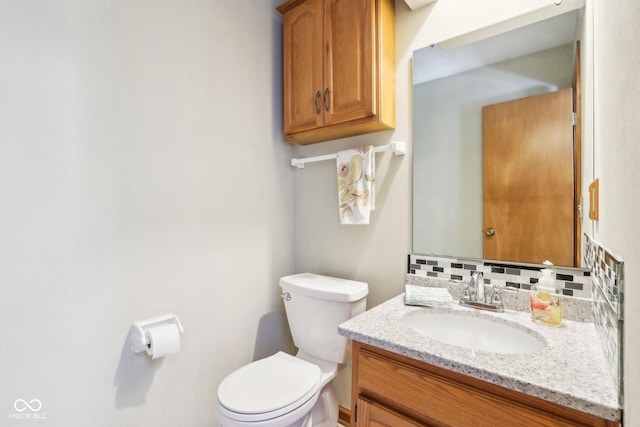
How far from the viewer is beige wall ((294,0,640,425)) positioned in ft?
1.72

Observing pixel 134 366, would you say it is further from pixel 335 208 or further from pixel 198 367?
pixel 335 208

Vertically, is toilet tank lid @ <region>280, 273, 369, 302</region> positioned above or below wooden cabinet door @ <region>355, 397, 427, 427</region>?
above

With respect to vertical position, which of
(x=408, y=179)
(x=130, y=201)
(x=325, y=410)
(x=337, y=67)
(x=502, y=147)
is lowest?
(x=325, y=410)

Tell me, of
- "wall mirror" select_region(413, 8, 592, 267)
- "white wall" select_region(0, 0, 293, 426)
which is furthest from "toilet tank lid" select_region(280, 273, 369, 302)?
"wall mirror" select_region(413, 8, 592, 267)

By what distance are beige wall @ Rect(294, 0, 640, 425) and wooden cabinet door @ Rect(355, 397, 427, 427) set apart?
1.71 ft

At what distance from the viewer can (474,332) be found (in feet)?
3.63

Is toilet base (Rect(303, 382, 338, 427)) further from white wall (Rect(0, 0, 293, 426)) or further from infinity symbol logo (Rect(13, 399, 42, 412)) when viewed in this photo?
infinity symbol logo (Rect(13, 399, 42, 412))

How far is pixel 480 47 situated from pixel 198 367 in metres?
1.96

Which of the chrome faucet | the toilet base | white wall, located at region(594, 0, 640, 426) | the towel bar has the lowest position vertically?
the toilet base

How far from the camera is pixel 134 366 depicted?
1.20 metres

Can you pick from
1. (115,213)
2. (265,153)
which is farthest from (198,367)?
(265,153)

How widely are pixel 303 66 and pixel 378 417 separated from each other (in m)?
1.66

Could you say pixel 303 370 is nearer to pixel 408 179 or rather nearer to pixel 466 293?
pixel 466 293

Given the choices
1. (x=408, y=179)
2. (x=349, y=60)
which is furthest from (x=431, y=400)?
(x=349, y=60)
